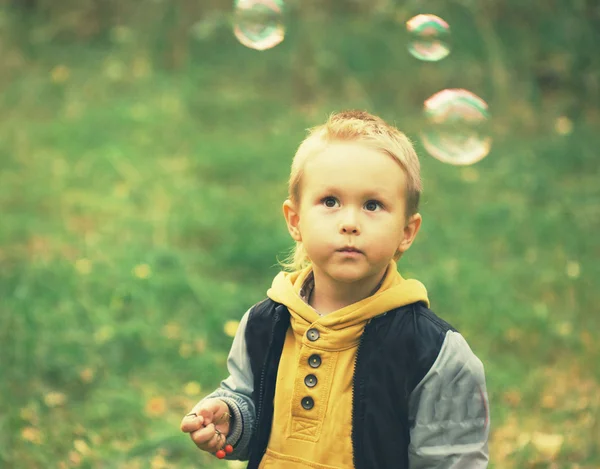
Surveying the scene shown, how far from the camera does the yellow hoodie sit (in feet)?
6.67

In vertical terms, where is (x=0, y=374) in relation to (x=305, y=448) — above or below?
above

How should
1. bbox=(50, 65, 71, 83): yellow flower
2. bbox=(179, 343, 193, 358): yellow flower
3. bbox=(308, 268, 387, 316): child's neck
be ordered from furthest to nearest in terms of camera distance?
bbox=(50, 65, 71, 83): yellow flower → bbox=(179, 343, 193, 358): yellow flower → bbox=(308, 268, 387, 316): child's neck

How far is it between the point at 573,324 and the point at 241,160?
331 centimetres

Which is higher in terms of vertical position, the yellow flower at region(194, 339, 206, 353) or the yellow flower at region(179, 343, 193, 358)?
the yellow flower at region(194, 339, 206, 353)

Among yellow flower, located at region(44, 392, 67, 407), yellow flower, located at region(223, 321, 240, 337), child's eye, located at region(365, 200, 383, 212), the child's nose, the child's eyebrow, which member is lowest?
the child's nose

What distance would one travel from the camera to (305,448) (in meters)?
2.05

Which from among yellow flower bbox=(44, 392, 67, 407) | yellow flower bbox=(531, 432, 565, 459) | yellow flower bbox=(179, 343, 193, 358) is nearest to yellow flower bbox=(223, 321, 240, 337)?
yellow flower bbox=(179, 343, 193, 358)

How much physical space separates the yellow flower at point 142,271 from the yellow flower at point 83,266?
251 millimetres

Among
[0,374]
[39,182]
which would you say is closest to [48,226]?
[39,182]

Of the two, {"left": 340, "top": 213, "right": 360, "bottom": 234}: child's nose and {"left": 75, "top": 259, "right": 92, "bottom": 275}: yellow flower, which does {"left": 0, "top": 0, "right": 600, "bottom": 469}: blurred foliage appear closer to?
{"left": 75, "top": 259, "right": 92, "bottom": 275}: yellow flower

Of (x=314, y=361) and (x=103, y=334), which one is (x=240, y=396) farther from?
(x=103, y=334)

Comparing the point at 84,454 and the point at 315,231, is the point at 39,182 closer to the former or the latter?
the point at 84,454

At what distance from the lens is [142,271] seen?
4848mm

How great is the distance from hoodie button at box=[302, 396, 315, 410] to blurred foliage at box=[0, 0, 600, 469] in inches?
54.7
